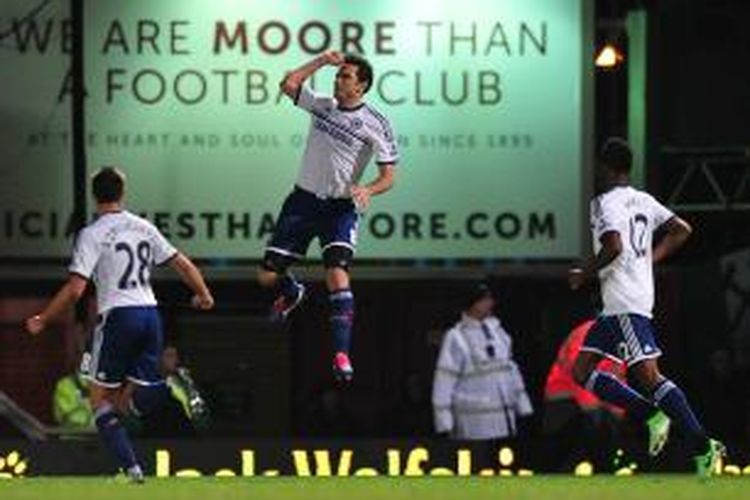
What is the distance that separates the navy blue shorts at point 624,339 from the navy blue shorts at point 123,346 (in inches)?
108

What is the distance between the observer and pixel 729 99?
25875mm

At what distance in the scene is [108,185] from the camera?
650 inches

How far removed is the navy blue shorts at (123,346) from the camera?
16.7m

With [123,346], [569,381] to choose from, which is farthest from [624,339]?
[569,381]

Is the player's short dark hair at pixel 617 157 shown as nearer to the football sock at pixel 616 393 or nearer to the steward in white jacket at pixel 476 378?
the football sock at pixel 616 393

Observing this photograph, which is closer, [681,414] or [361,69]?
[681,414]

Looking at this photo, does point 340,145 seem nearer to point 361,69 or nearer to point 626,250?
point 361,69

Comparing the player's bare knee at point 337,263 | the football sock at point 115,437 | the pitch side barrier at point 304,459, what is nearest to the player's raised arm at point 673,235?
the player's bare knee at point 337,263

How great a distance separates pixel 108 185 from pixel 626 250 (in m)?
3.25

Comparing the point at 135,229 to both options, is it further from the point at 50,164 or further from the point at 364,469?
the point at 50,164

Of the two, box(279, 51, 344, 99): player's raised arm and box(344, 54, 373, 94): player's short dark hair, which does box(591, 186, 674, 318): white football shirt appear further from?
box(279, 51, 344, 99): player's raised arm

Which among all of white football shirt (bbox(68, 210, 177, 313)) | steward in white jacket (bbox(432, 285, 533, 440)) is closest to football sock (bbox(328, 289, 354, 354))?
white football shirt (bbox(68, 210, 177, 313))

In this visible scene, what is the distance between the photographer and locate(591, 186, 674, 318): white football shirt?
17.1 m

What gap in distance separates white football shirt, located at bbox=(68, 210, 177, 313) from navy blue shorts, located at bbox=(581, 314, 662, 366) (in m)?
2.80
